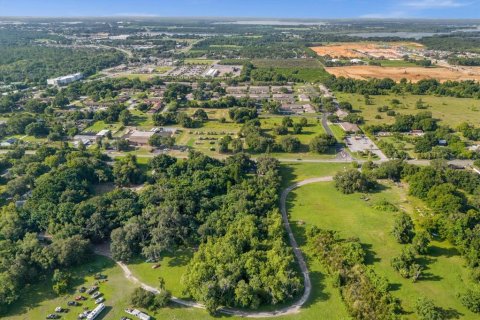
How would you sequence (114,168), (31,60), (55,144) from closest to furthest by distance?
1. (114,168)
2. (55,144)
3. (31,60)

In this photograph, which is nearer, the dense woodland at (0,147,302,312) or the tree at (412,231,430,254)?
the dense woodland at (0,147,302,312)

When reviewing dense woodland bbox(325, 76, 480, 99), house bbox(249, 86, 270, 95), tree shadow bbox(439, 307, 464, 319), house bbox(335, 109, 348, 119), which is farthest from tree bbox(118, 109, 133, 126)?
tree shadow bbox(439, 307, 464, 319)

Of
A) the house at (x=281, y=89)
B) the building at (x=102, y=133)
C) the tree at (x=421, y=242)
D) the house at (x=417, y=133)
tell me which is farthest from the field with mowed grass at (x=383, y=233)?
the house at (x=281, y=89)

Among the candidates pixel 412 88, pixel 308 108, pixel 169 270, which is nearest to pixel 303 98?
pixel 308 108

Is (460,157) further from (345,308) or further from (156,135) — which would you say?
(156,135)

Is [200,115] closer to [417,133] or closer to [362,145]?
[362,145]

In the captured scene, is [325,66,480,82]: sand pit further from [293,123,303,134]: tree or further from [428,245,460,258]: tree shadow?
[428,245,460,258]: tree shadow

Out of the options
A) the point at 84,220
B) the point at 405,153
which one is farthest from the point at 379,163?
the point at 84,220
